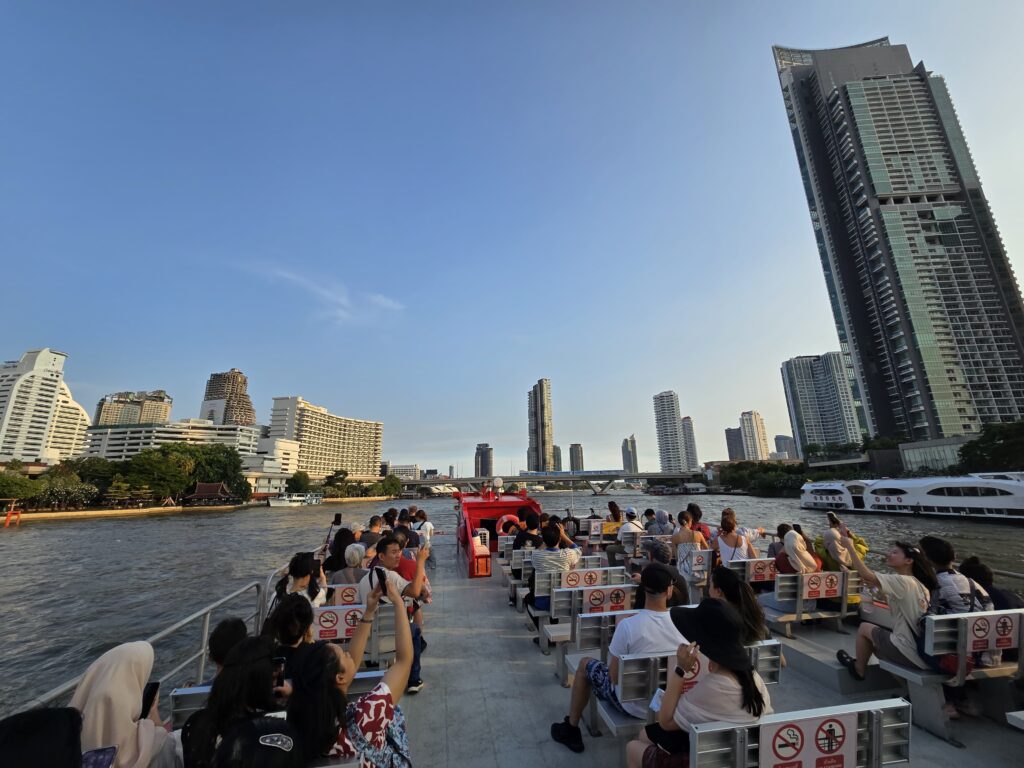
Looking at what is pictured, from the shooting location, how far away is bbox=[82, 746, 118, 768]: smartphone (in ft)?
6.59

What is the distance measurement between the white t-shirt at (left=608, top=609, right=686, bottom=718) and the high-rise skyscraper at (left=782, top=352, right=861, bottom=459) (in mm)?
191493

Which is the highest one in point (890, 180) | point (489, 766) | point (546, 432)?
point (890, 180)

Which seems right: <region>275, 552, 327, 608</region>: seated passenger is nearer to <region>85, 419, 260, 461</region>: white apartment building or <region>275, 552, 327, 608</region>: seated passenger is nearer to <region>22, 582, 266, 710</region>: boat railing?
<region>22, 582, 266, 710</region>: boat railing

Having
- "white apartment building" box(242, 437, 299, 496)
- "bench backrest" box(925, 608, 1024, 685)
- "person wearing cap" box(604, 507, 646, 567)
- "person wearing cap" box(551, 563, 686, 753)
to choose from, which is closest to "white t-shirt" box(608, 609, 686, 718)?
"person wearing cap" box(551, 563, 686, 753)

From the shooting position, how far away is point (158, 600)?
619 inches

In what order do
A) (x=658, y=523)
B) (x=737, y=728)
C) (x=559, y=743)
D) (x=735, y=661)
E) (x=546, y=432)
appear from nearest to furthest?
1. (x=737, y=728)
2. (x=735, y=661)
3. (x=559, y=743)
4. (x=658, y=523)
5. (x=546, y=432)

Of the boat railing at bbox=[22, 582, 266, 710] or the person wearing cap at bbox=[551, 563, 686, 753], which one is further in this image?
the person wearing cap at bbox=[551, 563, 686, 753]

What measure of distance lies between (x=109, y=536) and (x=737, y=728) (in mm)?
48770

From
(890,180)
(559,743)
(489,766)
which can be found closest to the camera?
(489,766)

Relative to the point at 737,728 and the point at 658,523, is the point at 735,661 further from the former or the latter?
the point at 658,523

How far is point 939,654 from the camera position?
3.76m

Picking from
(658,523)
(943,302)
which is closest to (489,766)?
(658,523)

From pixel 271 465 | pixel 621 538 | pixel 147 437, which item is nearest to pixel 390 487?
pixel 271 465

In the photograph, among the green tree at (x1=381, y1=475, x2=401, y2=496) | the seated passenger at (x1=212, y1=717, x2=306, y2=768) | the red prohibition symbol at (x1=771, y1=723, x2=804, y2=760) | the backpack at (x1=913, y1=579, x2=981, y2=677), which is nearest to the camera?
the seated passenger at (x1=212, y1=717, x2=306, y2=768)
